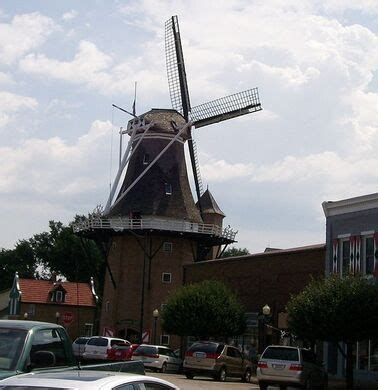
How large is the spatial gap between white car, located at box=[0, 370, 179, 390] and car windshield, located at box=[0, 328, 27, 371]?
107 inches

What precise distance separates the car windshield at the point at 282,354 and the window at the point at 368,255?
8321 millimetres

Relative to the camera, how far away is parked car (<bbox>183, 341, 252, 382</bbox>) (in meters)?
33.4

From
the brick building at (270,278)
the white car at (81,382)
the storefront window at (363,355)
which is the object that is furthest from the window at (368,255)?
the white car at (81,382)

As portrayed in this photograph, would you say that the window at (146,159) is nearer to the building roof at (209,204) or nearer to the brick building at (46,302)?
the building roof at (209,204)

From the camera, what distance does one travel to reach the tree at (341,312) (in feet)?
98.5

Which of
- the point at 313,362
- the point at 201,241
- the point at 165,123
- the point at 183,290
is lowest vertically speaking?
the point at 313,362

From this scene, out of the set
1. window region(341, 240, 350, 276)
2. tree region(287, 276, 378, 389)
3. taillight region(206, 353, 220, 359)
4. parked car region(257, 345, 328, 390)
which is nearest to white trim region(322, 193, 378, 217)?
window region(341, 240, 350, 276)

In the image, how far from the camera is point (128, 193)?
5938 centimetres

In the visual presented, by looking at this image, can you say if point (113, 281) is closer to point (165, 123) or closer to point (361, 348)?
point (165, 123)

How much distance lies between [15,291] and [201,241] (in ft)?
77.0

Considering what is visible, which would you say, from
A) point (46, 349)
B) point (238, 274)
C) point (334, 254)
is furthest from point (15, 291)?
point (46, 349)

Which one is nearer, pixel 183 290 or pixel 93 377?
pixel 93 377

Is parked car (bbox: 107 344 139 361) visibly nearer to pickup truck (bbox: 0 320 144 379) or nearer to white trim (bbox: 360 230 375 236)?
white trim (bbox: 360 230 375 236)

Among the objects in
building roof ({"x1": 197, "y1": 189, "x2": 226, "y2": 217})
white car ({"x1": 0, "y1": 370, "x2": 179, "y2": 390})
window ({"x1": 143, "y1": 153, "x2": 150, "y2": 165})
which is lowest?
white car ({"x1": 0, "y1": 370, "x2": 179, "y2": 390})
